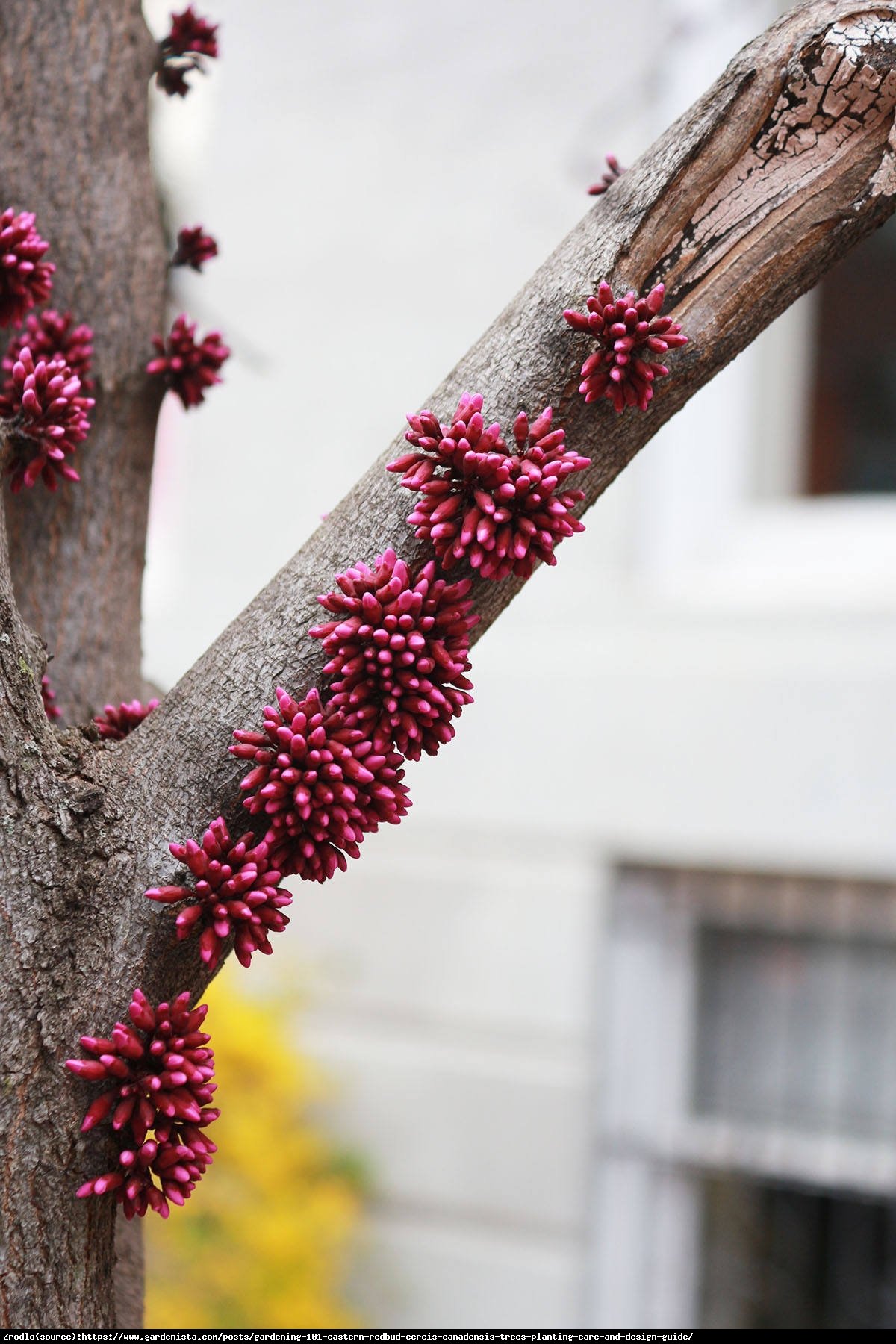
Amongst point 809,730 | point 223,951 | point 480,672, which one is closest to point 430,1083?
point 480,672

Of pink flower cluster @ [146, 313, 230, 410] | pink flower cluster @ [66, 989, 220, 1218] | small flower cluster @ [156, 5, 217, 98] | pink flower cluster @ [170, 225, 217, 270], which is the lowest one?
pink flower cluster @ [66, 989, 220, 1218]

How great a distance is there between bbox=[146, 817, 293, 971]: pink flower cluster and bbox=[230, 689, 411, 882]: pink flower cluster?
0.6 inches

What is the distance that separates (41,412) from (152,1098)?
420mm

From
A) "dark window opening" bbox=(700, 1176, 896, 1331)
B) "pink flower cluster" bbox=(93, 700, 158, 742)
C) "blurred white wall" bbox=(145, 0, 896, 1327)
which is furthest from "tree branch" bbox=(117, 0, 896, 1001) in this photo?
"dark window opening" bbox=(700, 1176, 896, 1331)

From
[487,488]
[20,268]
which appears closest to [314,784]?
[487,488]

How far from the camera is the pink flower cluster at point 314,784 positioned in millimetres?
692

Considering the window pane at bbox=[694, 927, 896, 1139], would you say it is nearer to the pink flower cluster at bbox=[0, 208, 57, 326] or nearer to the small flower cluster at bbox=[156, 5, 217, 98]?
the small flower cluster at bbox=[156, 5, 217, 98]

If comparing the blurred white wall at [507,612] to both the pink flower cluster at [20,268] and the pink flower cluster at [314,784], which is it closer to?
the pink flower cluster at [20,268]

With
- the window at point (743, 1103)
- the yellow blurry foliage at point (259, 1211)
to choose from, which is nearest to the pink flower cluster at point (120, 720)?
the yellow blurry foliage at point (259, 1211)

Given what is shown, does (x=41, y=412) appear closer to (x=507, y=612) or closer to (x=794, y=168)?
(x=794, y=168)

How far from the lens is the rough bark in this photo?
0.70 m

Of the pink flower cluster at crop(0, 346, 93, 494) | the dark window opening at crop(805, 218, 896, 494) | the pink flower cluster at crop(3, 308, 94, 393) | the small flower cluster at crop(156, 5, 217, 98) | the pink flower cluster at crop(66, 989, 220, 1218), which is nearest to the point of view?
the pink flower cluster at crop(66, 989, 220, 1218)

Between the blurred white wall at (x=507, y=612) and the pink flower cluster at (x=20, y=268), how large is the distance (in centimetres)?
194

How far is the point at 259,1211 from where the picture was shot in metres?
2.69
